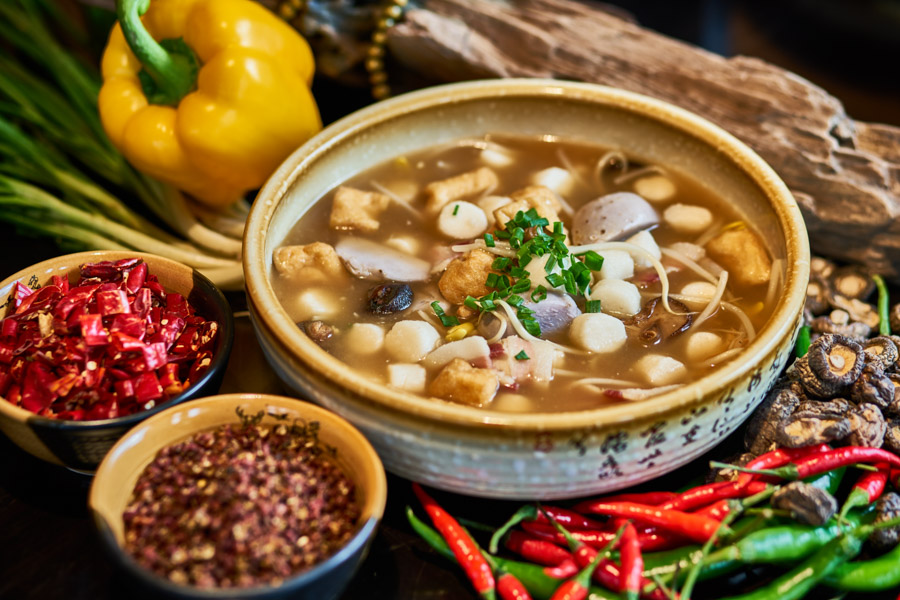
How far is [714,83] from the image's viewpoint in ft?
12.9

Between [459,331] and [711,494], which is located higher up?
[459,331]

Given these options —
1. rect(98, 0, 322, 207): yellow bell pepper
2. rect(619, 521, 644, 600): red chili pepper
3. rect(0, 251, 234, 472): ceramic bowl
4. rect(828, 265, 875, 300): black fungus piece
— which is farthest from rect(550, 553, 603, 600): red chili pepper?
rect(98, 0, 322, 207): yellow bell pepper

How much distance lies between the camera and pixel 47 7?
4.34m

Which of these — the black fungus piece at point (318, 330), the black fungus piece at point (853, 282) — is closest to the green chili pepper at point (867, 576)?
the black fungus piece at point (853, 282)

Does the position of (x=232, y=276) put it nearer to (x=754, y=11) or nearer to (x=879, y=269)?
(x=879, y=269)

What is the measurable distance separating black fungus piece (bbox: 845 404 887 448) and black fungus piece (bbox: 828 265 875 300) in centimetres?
95

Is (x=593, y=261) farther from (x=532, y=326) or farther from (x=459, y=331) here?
(x=459, y=331)

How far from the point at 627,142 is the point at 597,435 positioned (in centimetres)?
181

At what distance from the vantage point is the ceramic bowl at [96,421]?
2475mm

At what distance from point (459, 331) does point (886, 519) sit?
147 centimetres

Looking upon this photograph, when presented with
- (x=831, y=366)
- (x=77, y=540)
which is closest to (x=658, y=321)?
(x=831, y=366)

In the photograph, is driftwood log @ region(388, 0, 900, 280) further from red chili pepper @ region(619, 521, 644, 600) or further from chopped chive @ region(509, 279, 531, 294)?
red chili pepper @ region(619, 521, 644, 600)

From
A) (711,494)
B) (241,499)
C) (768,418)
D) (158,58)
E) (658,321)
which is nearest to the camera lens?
(241,499)

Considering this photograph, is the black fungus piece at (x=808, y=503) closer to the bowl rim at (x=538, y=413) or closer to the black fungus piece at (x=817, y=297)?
the bowl rim at (x=538, y=413)
